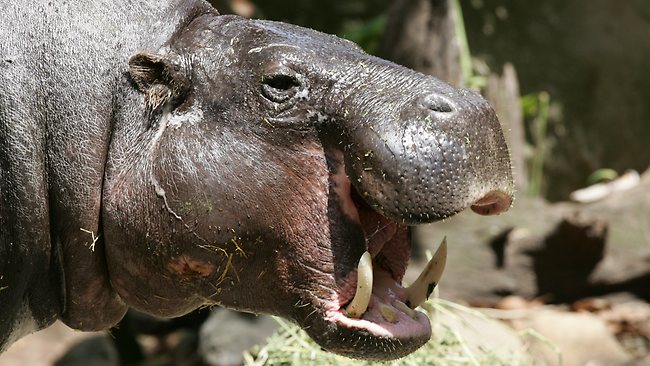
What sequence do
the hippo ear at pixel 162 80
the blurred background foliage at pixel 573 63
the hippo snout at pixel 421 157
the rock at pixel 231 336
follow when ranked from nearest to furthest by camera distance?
the hippo snout at pixel 421 157 < the hippo ear at pixel 162 80 < the rock at pixel 231 336 < the blurred background foliage at pixel 573 63

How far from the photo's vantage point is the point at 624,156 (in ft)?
30.5

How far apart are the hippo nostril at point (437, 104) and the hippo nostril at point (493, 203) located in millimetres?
230

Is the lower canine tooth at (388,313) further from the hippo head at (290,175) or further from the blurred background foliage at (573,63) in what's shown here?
the blurred background foliage at (573,63)

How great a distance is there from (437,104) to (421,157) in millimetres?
135

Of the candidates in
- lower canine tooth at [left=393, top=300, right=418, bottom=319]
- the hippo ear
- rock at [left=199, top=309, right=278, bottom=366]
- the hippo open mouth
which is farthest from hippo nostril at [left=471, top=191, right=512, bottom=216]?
rock at [left=199, top=309, right=278, bottom=366]

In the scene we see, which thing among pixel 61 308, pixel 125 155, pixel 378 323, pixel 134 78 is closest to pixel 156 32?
pixel 134 78

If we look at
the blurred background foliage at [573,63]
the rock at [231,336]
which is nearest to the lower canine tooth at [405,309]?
the rock at [231,336]

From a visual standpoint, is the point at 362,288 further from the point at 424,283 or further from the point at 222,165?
the point at 222,165

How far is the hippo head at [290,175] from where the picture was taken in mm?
2240

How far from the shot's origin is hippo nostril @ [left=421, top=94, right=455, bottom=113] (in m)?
2.25

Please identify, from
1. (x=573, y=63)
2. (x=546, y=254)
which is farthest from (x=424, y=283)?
(x=573, y=63)

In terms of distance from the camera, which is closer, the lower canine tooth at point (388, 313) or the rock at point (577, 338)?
the lower canine tooth at point (388, 313)

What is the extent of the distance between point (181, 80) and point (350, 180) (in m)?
0.53

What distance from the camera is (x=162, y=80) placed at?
249cm
